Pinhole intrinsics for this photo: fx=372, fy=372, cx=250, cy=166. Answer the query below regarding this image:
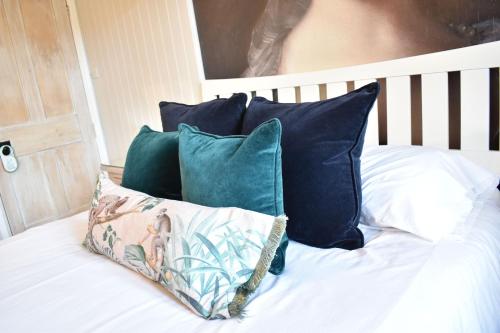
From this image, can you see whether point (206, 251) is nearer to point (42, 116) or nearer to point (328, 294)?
point (328, 294)

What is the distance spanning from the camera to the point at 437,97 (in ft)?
4.20

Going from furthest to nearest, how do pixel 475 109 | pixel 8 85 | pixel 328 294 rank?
pixel 8 85 → pixel 475 109 → pixel 328 294

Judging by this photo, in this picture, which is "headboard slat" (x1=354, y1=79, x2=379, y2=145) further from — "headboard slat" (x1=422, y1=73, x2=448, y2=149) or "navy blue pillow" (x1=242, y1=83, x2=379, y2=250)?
"navy blue pillow" (x1=242, y1=83, x2=379, y2=250)

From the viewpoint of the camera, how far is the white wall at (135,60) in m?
2.14

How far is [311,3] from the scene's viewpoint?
1527mm

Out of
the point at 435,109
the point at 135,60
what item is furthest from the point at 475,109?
the point at 135,60

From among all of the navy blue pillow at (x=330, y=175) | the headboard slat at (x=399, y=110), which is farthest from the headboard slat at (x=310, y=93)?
the navy blue pillow at (x=330, y=175)

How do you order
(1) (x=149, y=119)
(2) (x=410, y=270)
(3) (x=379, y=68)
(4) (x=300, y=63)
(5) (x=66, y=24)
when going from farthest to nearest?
(5) (x=66, y=24)
(1) (x=149, y=119)
(4) (x=300, y=63)
(3) (x=379, y=68)
(2) (x=410, y=270)

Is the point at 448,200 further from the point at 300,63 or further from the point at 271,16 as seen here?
the point at 271,16

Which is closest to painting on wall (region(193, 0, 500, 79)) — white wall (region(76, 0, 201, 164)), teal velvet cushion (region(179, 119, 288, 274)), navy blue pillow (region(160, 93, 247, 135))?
white wall (region(76, 0, 201, 164))

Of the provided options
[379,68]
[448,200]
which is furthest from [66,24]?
[448,200]

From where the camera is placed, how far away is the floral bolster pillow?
2.66ft

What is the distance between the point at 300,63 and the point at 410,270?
1.04 metres

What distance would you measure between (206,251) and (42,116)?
2463 millimetres
